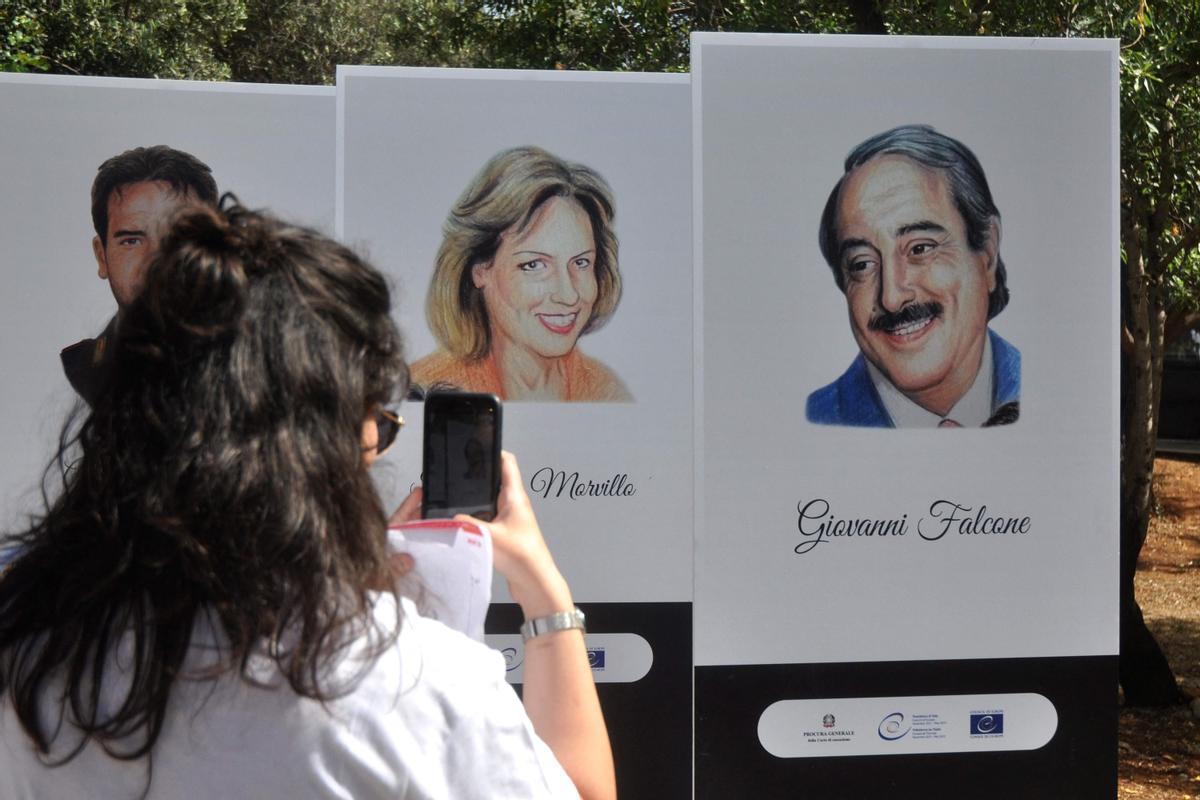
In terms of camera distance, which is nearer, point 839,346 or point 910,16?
point 839,346

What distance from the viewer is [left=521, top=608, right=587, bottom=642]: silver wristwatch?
1192mm

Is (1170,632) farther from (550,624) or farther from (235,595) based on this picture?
(235,595)

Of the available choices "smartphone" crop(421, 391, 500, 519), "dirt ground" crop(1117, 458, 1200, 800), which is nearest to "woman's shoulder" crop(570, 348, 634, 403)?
"smartphone" crop(421, 391, 500, 519)

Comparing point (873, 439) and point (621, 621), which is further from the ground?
point (873, 439)

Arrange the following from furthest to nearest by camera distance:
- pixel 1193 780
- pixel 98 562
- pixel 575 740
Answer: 1. pixel 1193 780
2. pixel 575 740
3. pixel 98 562

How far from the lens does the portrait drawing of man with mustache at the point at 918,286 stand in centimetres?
302

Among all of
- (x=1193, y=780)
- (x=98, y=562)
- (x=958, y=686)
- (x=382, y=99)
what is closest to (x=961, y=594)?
(x=958, y=686)

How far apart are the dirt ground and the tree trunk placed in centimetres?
14

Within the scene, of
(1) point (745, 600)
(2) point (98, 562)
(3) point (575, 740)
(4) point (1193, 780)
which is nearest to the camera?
(2) point (98, 562)

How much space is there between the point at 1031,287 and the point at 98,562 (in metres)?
2.63

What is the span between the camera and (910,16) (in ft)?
17.7

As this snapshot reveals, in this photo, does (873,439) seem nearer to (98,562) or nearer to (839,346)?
(839,346)

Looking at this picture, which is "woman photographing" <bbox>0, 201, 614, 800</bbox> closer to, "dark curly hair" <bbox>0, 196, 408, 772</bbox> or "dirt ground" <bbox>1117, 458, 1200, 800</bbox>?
"dark curly hair" <bbox>0, 196, 408, 772</bbox>

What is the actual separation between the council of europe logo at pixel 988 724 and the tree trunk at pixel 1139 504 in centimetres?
290
